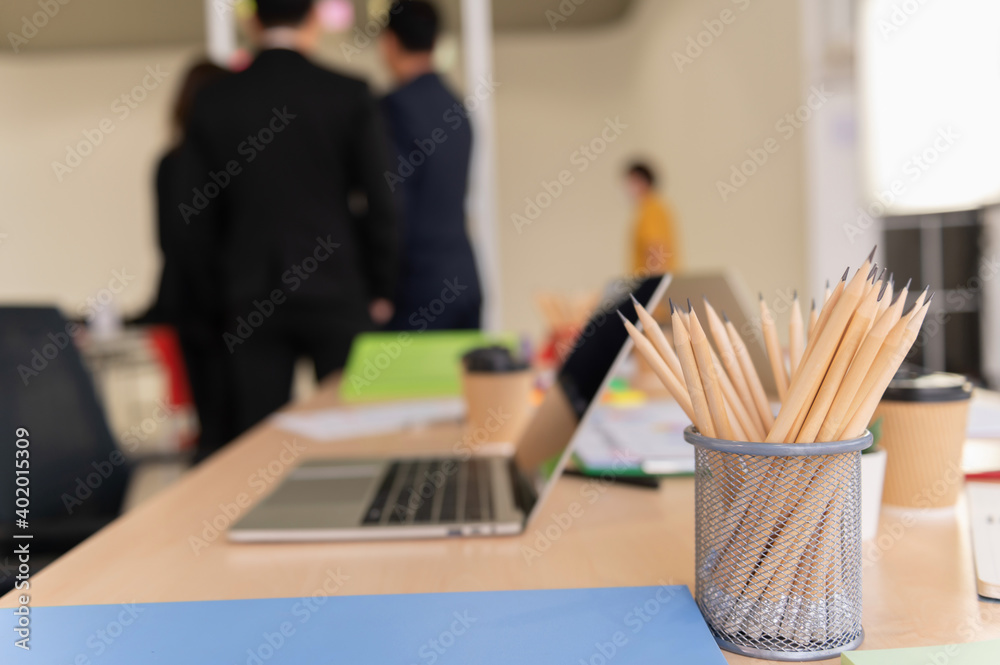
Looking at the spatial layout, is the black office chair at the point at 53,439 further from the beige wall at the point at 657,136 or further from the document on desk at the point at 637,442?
the beige wall at the point at 657,136

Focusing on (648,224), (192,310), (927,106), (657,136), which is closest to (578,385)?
(192,310)

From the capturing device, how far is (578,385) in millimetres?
728

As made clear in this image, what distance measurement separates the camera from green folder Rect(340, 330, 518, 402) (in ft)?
5.03

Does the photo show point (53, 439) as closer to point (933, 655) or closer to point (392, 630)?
point (392, 630)

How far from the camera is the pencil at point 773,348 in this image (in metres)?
0.49

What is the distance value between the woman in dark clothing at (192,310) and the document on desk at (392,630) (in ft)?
5.54

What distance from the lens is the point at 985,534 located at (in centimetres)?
58

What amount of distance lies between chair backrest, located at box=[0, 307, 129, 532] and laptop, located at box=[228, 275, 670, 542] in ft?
1.41

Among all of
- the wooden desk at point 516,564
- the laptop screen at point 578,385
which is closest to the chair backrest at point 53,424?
the wooden desk at point 516,564

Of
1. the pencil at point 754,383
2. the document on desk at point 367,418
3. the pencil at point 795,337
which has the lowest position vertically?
the document on desk at point 367,418

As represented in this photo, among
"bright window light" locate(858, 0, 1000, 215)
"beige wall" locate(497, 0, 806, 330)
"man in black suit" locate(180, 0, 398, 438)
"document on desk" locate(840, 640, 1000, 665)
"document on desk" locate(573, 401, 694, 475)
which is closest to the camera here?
"document on desk" locate(840, 640, 1000, 665)

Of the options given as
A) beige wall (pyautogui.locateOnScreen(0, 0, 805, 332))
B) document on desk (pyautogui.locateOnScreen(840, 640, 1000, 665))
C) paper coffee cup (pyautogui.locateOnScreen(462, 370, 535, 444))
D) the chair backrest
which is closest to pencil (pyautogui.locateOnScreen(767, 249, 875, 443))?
document on desk (pyautogui.locateOnScreen(840, 640, 1000, 665))

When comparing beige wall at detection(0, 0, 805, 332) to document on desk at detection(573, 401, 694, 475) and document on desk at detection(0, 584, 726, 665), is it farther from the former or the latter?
document on desk at detection(0, 584, 726, 665)

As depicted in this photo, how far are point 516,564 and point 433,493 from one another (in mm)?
194
